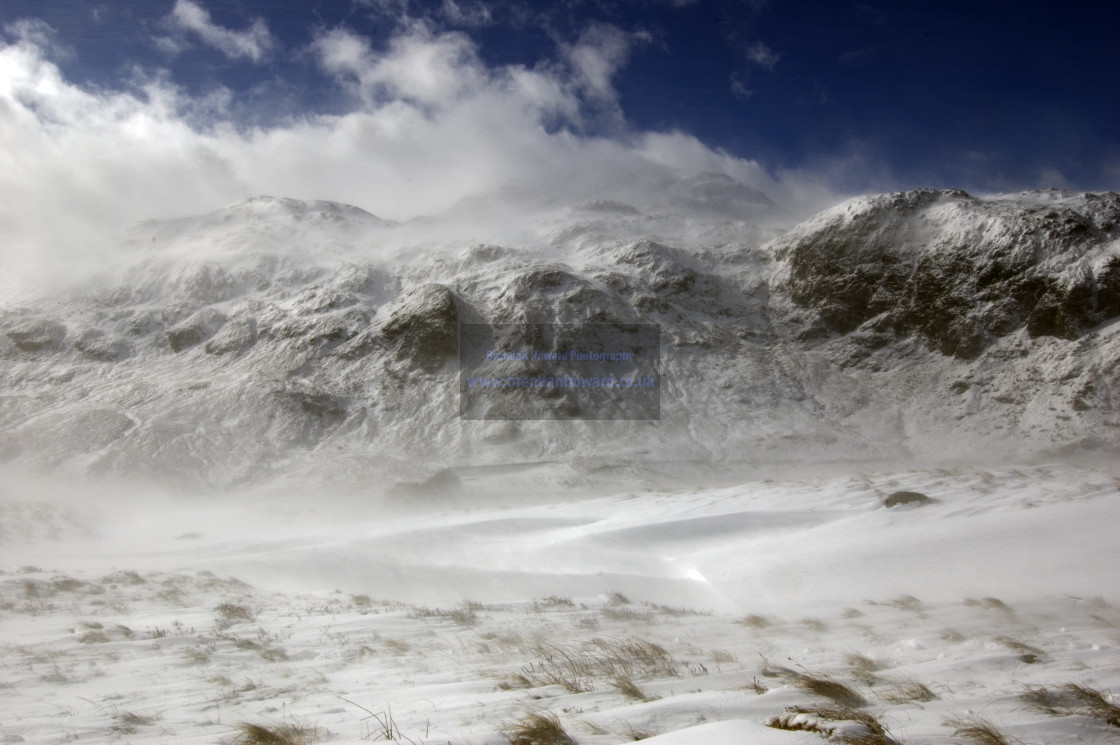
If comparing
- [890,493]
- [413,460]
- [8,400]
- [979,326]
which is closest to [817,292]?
[979,326]

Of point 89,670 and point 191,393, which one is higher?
point 191,393

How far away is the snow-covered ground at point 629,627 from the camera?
16.5ft

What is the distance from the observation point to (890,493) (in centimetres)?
1828

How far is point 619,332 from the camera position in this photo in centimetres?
5897

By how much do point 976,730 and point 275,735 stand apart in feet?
16.3

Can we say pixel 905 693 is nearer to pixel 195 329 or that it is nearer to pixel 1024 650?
pixel 1024 650

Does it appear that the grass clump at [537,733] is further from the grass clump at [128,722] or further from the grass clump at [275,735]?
the grass clump at [128,722]

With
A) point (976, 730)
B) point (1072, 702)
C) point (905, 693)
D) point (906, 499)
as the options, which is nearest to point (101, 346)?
point (906, 499)

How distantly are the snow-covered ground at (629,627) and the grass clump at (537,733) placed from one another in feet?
0.25

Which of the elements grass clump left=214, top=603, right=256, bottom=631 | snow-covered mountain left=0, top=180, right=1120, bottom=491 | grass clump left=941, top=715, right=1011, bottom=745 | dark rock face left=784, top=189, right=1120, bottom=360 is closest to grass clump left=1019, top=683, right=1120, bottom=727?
grass clump left=941, top=715, right=1011, bottom=745

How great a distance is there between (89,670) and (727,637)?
24.6ft

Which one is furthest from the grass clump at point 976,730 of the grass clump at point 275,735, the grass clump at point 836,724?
the grass clump at point 275,735

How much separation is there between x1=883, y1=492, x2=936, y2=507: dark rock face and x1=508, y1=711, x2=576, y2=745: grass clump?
1518 centimetres

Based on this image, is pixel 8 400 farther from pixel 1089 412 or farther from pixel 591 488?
pixel 1089 412
